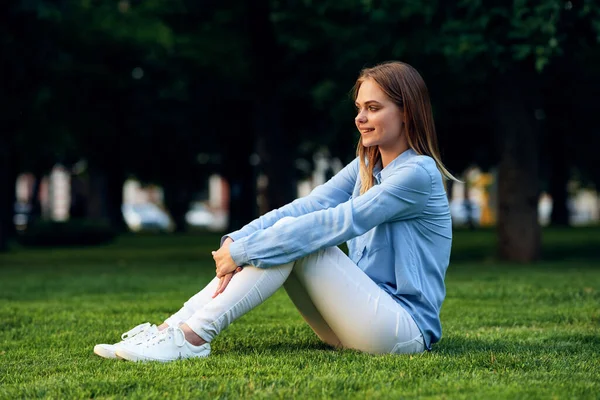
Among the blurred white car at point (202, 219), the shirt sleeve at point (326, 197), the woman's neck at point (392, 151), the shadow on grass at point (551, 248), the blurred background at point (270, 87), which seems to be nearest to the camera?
the woman's neck at point (392, 151)

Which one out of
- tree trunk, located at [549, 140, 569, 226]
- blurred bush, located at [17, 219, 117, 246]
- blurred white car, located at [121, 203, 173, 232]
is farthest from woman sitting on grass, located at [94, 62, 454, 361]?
blurred white car, located at [121, 203, 173, 232]

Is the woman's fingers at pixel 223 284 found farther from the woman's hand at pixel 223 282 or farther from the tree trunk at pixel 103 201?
the tree trunk at pixel 103 201

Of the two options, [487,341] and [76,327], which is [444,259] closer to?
[487,341]

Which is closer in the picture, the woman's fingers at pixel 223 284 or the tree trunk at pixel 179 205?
the woman's fingers at pixel 223 284

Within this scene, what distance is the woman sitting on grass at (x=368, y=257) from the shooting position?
4.98 m

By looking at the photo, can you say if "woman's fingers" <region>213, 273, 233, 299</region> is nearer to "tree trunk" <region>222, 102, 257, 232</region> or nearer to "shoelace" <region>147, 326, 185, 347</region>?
"shoelace" <region>147, 326, 185, 347</region>

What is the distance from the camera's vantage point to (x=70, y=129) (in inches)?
1091

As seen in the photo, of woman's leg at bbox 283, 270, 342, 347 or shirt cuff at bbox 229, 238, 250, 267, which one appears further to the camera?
woman's leg at bbox 283, 270, 342, 347

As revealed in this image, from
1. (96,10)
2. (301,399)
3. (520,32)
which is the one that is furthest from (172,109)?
(301,399)

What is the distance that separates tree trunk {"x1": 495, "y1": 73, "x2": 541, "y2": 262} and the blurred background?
24 mm

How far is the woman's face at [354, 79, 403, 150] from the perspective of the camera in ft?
16.9

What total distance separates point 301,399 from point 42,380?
1.35 m

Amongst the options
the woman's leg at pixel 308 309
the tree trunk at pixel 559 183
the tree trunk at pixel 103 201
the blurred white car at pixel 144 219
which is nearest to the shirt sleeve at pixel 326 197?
the woman's leg at pixel 308 309

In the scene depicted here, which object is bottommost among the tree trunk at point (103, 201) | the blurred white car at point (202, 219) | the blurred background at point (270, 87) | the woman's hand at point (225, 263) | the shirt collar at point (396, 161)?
the blurred white car at point (202, 219)
